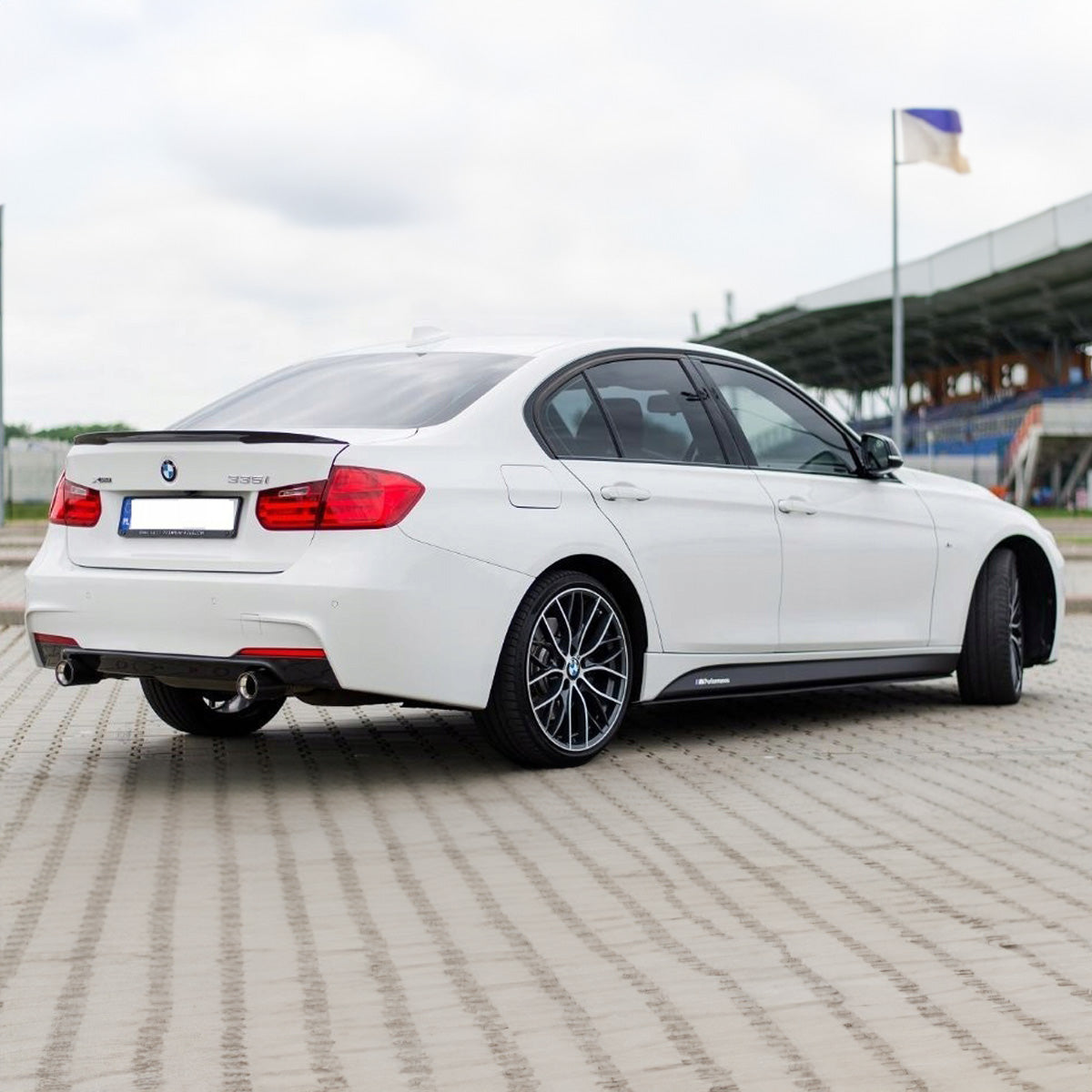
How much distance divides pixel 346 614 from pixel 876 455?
10.4 feet

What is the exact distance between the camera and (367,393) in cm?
721

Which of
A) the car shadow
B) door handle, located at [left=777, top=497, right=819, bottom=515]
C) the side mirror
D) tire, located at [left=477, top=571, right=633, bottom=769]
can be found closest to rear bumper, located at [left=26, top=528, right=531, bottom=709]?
tire, located at [left=477, top=571, right=633, bottom=769]

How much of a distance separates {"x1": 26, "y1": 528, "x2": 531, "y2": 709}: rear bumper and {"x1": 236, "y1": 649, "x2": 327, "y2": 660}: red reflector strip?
0.7 inches

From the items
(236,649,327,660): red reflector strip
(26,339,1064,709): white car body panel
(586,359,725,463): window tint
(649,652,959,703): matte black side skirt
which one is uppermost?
(586,359,725,463): window tint

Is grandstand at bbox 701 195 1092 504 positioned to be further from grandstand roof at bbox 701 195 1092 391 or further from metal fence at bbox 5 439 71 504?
metal fence at bbox 5 439 71 504

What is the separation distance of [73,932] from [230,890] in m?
0.54

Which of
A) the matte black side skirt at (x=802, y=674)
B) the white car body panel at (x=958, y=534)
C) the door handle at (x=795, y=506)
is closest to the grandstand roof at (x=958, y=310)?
the white car body panel at (x=958, y=534)

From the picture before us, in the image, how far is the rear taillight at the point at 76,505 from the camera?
22.8ft

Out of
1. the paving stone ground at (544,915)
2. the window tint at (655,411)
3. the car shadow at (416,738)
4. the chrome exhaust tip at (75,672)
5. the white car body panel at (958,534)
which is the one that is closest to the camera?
the paving stone ground at (544,915)

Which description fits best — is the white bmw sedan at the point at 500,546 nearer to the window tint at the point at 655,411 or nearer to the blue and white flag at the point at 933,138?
the window tint at the point at 655,411

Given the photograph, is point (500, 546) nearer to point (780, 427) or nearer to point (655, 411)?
point (655, 411)

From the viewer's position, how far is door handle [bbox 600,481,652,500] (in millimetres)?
7164

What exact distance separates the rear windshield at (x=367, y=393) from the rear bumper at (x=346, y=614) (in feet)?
2.15

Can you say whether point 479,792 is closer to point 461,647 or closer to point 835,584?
point 461,647
